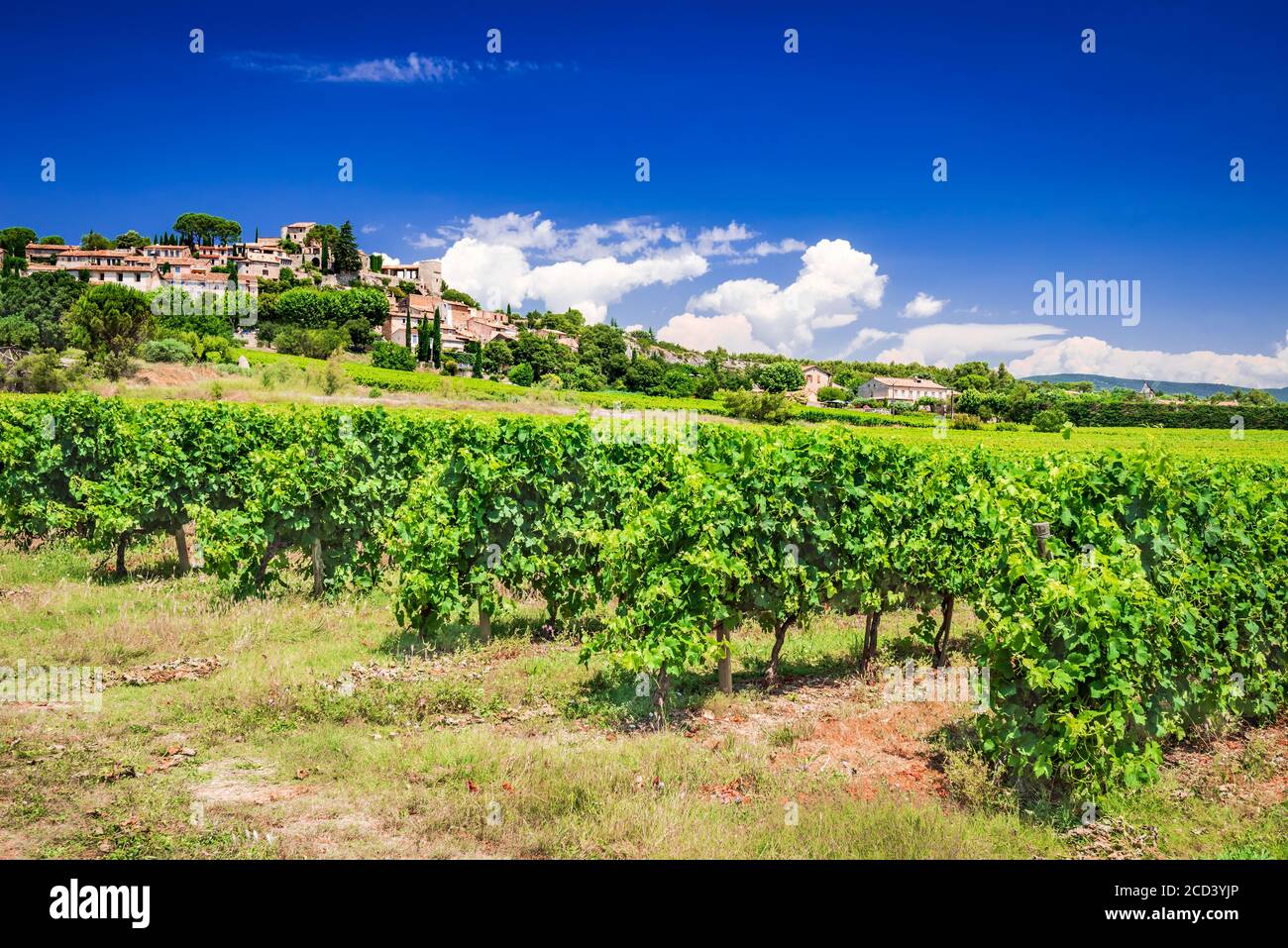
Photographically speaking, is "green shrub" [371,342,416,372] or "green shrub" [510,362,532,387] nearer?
"green shrub" [371,342,416,372]

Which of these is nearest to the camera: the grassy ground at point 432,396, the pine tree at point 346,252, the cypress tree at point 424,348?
the grassy ground at point 432,396

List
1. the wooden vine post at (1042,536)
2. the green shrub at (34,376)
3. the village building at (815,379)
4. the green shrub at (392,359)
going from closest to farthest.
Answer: the wooden vine post at (1042,536) → the green shrub at (34,376) → the green shrub at (392,359) → the village building at (815,379)

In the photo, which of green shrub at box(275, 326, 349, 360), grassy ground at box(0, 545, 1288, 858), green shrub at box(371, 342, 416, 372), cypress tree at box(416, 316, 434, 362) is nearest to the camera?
grassy ground at box(0, 545, 1288, 858)

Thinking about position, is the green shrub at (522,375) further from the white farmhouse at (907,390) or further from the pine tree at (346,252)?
the pine tree at (346,252)

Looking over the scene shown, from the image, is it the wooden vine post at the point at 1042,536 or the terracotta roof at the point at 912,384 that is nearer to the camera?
the wooden vine post at the point at 1042,536

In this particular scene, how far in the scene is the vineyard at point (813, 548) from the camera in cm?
659

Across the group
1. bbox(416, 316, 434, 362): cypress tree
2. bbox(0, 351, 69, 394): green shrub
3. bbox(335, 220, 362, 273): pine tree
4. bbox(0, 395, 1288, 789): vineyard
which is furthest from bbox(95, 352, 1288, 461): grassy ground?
bbox(335, 220, 362, 273): pine tree

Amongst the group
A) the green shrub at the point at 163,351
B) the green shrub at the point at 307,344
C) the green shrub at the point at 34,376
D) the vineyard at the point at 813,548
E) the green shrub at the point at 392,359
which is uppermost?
the green shrub at the point at 307,344

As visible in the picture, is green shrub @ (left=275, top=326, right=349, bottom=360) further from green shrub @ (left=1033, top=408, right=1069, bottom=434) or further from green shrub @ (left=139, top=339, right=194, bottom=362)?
green shrub @ (left=1033, top=408, right=1069, bottom=434)

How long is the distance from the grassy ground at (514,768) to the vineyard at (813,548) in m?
0.51

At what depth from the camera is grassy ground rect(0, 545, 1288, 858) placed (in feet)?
18.6

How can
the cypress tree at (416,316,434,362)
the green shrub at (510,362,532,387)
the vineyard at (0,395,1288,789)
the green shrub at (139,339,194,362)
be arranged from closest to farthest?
the vineyard at (0,395,1288,789) → the green shrub at (139,339,194,362) → the green shrub at (510,362,532,387) → the cypress tree at (416,316,434,362)

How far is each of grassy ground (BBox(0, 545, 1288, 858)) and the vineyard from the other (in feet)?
1.66

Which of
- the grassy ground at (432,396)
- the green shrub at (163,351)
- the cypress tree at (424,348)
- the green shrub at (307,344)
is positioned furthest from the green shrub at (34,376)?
the cypress tree at (424,348)
